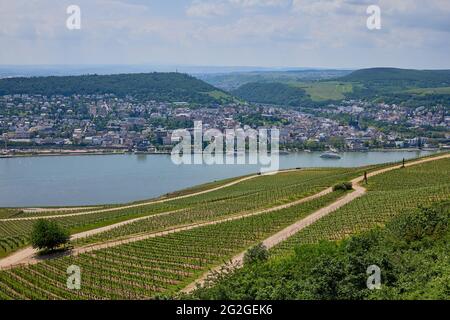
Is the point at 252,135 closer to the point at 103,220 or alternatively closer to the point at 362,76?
the point at 103,220

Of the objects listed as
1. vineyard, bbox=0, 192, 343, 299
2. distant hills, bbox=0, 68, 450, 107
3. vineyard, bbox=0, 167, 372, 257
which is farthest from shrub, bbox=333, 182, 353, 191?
distant hills, bbox=0, 68, 450, 107

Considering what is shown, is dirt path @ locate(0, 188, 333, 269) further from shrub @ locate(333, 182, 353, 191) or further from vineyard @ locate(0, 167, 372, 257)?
shrub @ locate(333, 182, 353, 191)

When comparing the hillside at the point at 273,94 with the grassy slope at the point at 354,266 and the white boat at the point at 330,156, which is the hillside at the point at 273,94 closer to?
the white boat at the point at 330,156

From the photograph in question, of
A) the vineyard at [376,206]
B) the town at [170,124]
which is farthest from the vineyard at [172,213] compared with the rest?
the town at [170,124]

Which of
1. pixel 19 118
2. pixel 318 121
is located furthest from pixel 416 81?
pixel 19 118

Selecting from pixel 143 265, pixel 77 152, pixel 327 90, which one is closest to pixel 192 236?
pixel 143 265

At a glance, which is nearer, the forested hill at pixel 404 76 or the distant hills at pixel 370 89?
the distant hills at pixel 370 89
